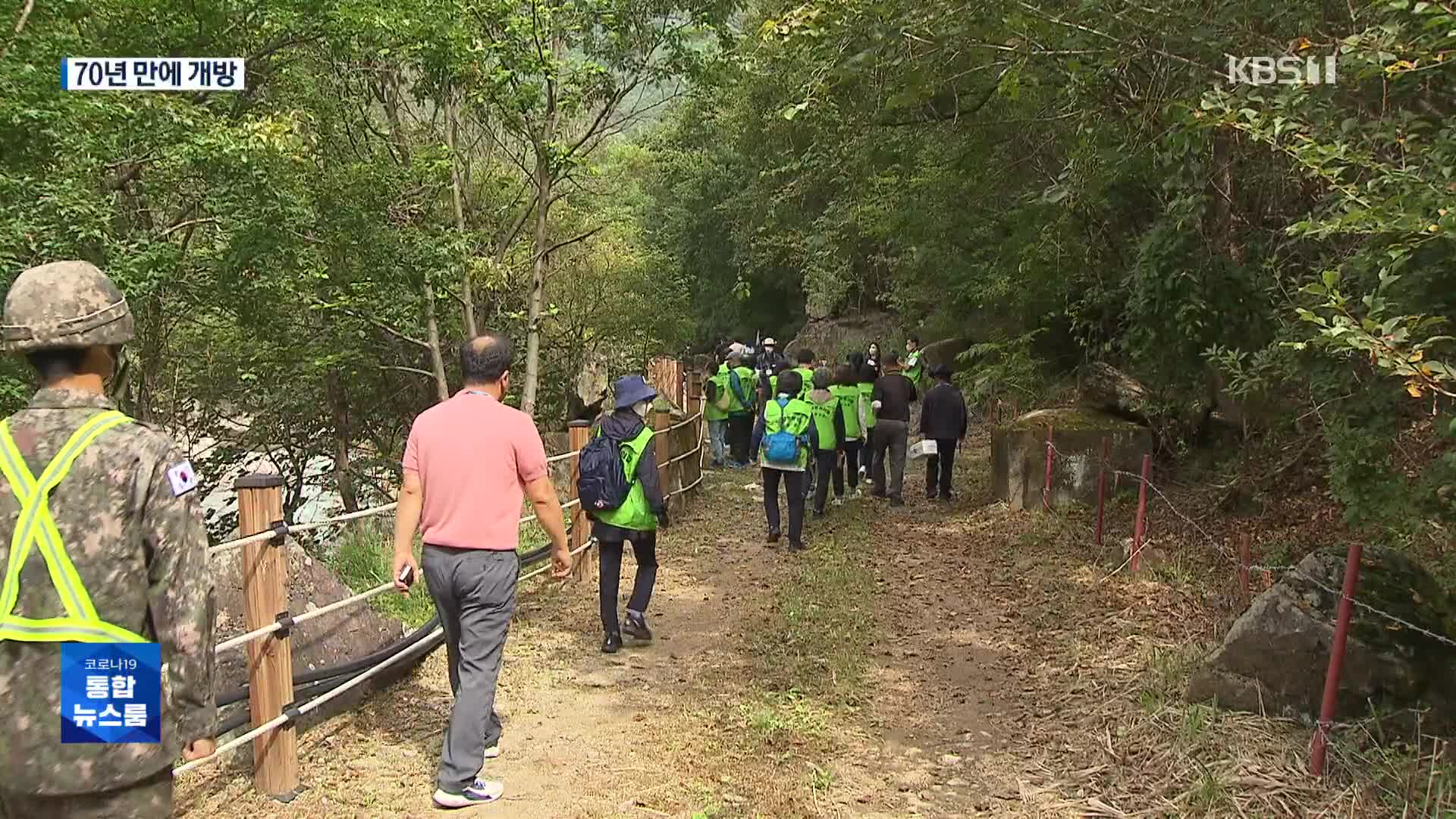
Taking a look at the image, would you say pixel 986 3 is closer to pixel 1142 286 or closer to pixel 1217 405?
pixel 1142 286

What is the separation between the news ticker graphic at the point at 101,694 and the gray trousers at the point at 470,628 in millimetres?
1717

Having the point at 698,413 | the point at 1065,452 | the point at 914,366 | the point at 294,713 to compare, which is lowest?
the point at 294,713

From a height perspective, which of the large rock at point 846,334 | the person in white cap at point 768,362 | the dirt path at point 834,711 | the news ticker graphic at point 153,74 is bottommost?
the dirt path at point 834,711

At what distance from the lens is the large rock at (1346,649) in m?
4.20

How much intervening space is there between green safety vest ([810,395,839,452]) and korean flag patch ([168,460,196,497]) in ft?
25.9

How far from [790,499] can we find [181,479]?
719 cm

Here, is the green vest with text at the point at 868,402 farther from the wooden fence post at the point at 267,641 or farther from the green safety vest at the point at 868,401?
the wooden fence post at the point at 267,641

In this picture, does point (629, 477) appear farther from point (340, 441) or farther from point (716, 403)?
point (340, 441)

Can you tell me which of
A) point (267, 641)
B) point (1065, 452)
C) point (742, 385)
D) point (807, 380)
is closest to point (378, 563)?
point (267, 641)

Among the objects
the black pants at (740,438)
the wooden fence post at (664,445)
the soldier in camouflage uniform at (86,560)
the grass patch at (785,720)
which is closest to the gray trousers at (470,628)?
the grass patch at (785,720)

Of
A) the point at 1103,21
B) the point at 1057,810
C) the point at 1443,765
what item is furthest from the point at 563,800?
the point at 1103,21

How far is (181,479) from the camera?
2.29 m

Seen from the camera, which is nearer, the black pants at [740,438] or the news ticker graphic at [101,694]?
the news ticker graphic at [101,694]

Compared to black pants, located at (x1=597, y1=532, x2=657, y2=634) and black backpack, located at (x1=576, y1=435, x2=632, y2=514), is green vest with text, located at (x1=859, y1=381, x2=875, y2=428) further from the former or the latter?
black backpack, located at (x1=576, y1=435, x2=632, y2=514)
